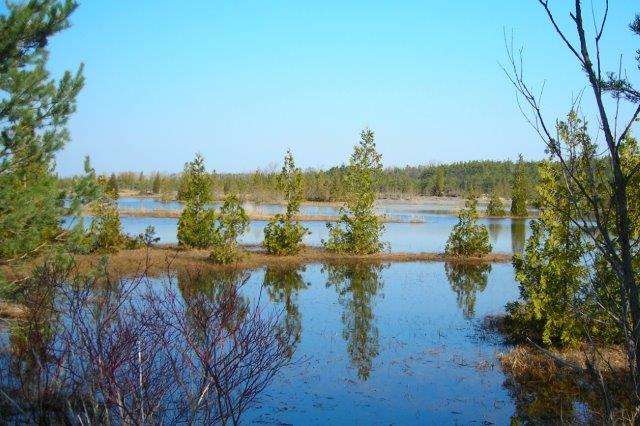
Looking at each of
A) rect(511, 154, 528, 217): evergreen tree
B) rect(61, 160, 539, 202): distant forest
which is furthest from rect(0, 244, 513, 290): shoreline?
rect(61, 160, 539, 202): distant forest

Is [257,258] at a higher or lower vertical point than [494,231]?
lower

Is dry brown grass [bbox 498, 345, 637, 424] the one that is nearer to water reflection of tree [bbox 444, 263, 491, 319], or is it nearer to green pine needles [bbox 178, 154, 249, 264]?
water reflection of tree [bbox 444, 263, 491, 319]

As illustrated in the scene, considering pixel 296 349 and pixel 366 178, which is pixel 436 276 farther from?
pixel 296 349

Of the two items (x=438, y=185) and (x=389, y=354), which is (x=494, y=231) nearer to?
(x=389, y=354)

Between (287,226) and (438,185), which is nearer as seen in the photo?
(287,226)

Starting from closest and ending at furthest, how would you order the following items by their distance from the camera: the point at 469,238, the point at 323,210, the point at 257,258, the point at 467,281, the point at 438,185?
the point at 467,281, the point at 257,258, the point at 469,238, the point at 323,210, the point at 438,185

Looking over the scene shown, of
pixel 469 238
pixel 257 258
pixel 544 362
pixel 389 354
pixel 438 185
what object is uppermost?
pixel 438 185

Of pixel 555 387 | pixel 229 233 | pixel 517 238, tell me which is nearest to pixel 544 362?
pixel 555 387

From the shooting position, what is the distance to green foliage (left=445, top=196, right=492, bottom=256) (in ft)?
92.5

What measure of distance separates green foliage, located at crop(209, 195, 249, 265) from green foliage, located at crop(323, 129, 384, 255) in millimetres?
5166

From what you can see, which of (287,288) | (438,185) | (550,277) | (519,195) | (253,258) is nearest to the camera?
(550,277)

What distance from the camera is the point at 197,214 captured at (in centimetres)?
2677

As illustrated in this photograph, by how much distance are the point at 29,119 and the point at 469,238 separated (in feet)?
74.8

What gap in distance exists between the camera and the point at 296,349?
39.5ft
